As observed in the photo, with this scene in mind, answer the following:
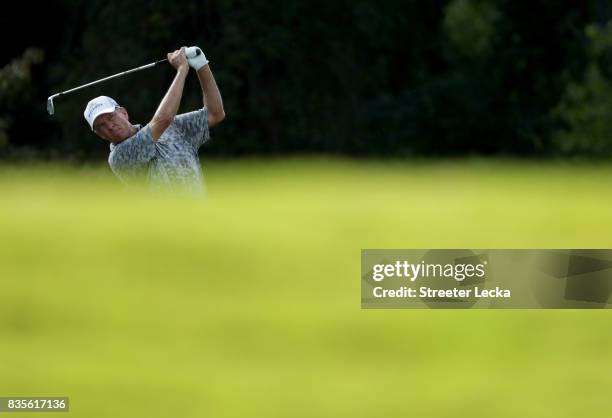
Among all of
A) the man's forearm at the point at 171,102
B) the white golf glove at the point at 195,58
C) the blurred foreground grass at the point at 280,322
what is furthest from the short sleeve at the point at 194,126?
the blurred foreground grass at the point at 280,322

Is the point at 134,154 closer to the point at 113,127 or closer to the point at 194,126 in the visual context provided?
the point at 113,127

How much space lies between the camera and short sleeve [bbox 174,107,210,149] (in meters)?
5.56

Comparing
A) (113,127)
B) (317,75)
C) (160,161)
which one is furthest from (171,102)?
(317,75)

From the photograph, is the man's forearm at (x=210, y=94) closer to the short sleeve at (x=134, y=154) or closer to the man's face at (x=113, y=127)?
the man's face at (x=113, y=127)

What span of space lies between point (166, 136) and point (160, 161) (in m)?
0.34

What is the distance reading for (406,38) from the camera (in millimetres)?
35500

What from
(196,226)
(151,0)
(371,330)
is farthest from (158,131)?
(151,0)

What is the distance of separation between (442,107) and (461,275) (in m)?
30.3

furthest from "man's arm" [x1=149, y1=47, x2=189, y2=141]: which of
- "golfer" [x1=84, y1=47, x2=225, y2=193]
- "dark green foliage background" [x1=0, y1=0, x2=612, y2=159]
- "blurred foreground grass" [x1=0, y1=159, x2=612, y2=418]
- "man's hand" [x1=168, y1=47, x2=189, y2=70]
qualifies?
"dark green foliage background" [x1=0, y1=0, x2=612, y2=159]

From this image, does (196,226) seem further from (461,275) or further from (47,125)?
(47,125)

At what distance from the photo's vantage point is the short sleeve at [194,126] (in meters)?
5.56

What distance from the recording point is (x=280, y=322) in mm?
1947

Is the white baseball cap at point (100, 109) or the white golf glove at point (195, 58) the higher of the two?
the white golf glove at point (195, 58)

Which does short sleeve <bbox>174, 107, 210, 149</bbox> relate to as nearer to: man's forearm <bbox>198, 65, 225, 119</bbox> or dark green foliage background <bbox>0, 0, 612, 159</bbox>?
man's forearm <bbox>198, 65, 225, 119</bbox>
